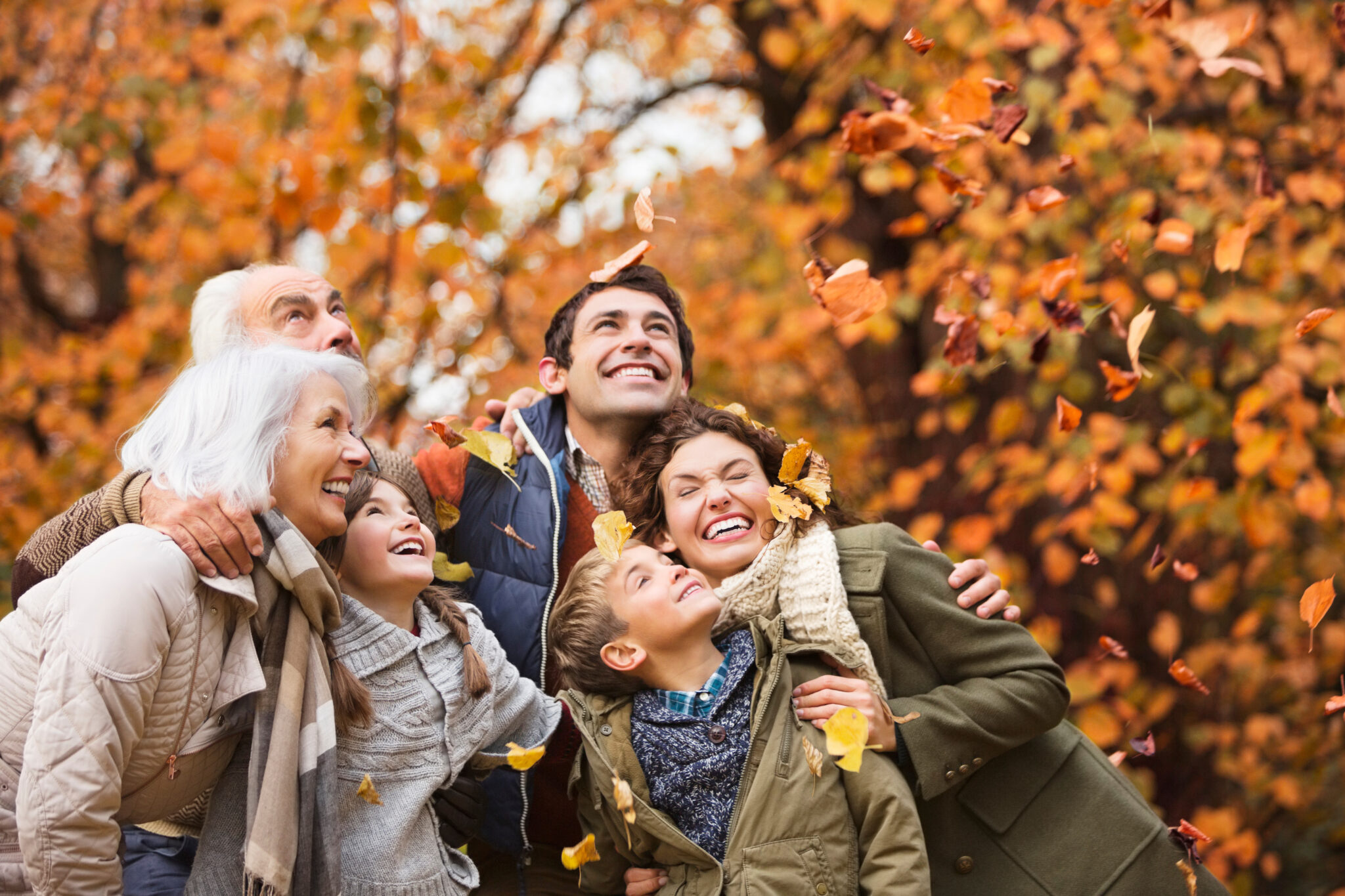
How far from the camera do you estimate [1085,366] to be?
4773 mm

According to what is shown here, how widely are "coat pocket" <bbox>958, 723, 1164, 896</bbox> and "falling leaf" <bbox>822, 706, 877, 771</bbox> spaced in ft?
1.25

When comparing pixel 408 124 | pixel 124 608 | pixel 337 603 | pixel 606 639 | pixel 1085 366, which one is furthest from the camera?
pixel 408 124

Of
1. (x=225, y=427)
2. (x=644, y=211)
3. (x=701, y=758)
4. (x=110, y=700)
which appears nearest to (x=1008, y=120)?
(x=644, y=211)

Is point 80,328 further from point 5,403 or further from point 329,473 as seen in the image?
point 329,473

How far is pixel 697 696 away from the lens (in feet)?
7.72

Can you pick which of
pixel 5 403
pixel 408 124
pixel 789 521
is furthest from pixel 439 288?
pixel 789 521

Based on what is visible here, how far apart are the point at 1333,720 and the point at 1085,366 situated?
218cm

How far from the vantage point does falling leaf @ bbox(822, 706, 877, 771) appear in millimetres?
2160

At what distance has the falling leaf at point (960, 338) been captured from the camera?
3270 millimetres

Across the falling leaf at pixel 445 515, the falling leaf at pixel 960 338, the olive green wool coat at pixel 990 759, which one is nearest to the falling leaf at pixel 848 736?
the olive green wool coat at pixel 990 759

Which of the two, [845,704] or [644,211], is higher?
[644,211]

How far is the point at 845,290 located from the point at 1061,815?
4.26 feet

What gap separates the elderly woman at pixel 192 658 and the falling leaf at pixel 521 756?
37 cm

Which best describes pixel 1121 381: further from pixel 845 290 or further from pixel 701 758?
pixel 701 758
